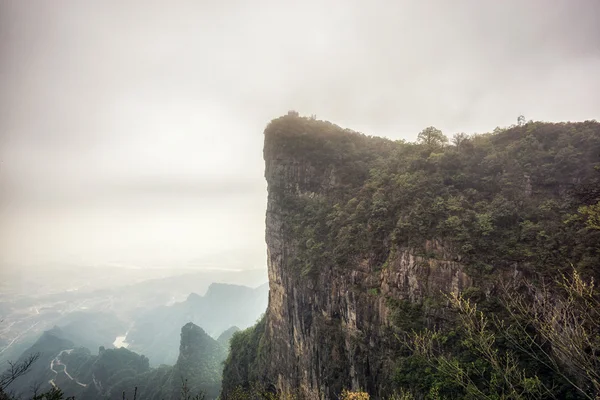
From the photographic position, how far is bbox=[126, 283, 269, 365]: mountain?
143 meters

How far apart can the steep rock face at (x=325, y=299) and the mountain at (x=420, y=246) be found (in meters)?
0.11

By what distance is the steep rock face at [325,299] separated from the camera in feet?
49.6

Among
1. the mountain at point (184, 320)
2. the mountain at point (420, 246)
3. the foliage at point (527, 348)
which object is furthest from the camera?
the mountain at point (184, 320)

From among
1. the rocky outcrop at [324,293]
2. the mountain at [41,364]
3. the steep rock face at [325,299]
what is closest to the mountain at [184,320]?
the mountain at [41,364]

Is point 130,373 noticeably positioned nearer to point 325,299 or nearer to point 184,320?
point 325,299

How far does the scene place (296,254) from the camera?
24.2m

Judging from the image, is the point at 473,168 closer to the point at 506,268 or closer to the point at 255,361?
the point at 506,268

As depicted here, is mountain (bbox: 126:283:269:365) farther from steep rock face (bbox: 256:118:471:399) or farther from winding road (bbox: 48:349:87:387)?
steep rock face (bbox: 256:118:471:399)

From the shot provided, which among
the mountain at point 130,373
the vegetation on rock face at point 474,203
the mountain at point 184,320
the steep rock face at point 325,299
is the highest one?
the vegetation on rock face at point 474,203

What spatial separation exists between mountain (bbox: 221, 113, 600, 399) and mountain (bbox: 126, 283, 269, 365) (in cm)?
14604

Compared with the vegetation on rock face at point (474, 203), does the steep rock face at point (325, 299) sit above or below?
below

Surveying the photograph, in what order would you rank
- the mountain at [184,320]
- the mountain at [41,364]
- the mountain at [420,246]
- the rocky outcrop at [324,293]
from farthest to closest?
the mountain at [184,320]
the mountain at [41,364]
the rocky outcrop at [324,293]
the mountain at [420,246]

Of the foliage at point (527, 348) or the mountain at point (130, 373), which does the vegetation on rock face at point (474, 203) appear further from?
the mountain at point (130, 373)

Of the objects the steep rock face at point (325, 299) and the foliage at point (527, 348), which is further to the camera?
the steep rock face at point (325, 299)
